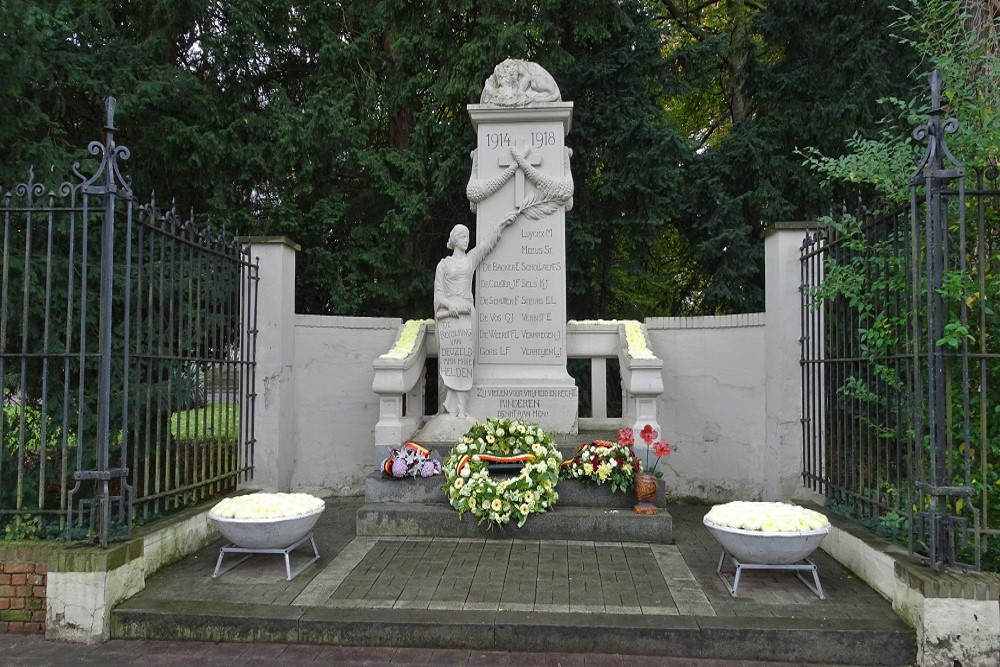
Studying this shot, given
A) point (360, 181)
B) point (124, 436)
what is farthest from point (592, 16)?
point (124, 436)

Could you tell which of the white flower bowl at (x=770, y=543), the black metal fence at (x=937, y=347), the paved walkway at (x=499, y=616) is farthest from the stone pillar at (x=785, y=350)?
the white flower bowl at (x=770, y=543)

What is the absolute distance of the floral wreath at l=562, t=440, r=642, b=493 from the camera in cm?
636

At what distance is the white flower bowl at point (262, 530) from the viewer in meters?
5.04

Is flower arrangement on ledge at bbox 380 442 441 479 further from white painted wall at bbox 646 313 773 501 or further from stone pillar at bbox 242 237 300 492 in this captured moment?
white painted wall at bbox 646 313 773 501

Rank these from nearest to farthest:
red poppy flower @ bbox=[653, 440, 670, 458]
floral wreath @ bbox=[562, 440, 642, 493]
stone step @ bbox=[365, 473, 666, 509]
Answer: red poppy flower @ bbox=[653, 440, 670, 458] → floral wreath @ bbox=[562, 440, 642, 493] → stone step @ bbox=[365, 473, 666, 509]

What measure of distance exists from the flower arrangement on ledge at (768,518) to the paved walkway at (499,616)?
0.45 metres

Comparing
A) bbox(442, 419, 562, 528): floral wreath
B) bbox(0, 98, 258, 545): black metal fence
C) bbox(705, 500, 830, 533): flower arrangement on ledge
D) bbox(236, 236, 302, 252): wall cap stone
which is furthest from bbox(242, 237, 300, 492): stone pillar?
bbox(705, 500, 830, 533): flower arrangement on ledge

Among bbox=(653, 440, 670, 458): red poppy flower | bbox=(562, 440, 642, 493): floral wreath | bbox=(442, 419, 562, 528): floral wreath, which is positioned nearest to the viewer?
bbox=(653, 440, 670, 458): red poppy flower

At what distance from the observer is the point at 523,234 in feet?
27.1

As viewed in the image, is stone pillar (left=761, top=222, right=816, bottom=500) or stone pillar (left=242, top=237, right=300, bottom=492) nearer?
stone pillar (left=761, top=222, right=816, bottom=500)

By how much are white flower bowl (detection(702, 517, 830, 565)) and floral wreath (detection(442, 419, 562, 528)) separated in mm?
1723

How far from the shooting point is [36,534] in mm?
4875

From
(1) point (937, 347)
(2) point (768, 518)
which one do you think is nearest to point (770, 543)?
(2) point (768, 518)

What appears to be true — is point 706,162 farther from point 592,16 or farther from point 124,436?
point 124,436
